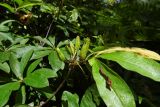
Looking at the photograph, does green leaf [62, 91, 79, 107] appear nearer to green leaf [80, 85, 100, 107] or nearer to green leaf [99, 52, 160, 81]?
green leaf [80, 85, 100, 107]

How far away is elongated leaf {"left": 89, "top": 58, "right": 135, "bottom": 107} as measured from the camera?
0.86 metres

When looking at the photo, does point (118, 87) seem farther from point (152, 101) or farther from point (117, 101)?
point (152, 101)

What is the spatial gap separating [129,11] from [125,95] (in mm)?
1231

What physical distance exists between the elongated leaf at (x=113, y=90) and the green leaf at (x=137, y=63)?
48mm

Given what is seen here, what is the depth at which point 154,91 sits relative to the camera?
4.89 feet

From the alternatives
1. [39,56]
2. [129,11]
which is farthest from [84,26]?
[39,56]

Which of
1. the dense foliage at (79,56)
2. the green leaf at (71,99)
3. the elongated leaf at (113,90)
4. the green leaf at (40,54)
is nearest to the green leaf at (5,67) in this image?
the dense foliage at (79,56)

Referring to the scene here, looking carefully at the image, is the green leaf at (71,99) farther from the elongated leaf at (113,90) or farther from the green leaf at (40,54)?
the elongated leaf at (113,90)

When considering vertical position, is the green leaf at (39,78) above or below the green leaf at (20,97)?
above

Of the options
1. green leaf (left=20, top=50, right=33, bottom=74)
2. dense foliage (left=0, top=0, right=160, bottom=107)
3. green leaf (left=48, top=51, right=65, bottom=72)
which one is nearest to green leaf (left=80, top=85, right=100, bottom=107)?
dense foliage (left=0, top=0, right=160, bottom=107)

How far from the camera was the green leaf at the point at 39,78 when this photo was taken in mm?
999

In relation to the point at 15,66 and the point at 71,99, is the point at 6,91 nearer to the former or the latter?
the point at 15,66

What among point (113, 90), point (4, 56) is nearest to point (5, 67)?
point (4, 56)

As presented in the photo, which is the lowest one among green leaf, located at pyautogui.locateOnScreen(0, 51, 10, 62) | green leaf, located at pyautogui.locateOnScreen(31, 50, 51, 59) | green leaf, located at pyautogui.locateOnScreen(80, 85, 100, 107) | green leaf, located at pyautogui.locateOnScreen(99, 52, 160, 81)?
green leaf, located at pyautogui.locateOnScreen(80, 85, 100, 107)
